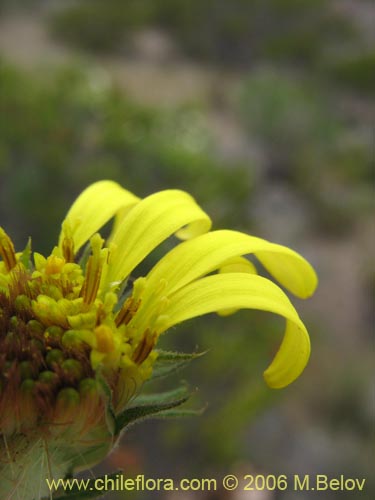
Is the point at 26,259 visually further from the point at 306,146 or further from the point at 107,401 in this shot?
the point at 306,146

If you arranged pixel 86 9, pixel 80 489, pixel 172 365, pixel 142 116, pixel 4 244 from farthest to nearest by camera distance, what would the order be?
pixel 86 9
pixel 142 116
pixel 4 244
pixel 172 365
pixel 80 489

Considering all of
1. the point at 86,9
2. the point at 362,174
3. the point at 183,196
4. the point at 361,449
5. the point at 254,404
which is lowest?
the point at 361,449

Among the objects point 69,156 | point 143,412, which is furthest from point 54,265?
point 69,156

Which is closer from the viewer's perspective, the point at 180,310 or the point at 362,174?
the point at 180,310

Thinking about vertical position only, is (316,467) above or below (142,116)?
below

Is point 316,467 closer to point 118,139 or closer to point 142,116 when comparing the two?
point 118,139

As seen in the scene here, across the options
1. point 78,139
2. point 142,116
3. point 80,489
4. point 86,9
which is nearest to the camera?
point 80,489

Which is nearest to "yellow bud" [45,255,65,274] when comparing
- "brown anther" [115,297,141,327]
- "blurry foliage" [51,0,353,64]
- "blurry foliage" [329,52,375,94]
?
"brown anther" [115,297,141,327]

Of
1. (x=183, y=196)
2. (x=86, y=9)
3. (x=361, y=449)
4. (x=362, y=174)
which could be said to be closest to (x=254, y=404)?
(x=361, y=449)

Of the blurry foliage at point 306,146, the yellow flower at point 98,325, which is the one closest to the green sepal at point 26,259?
the yellow flower at point 98,325
